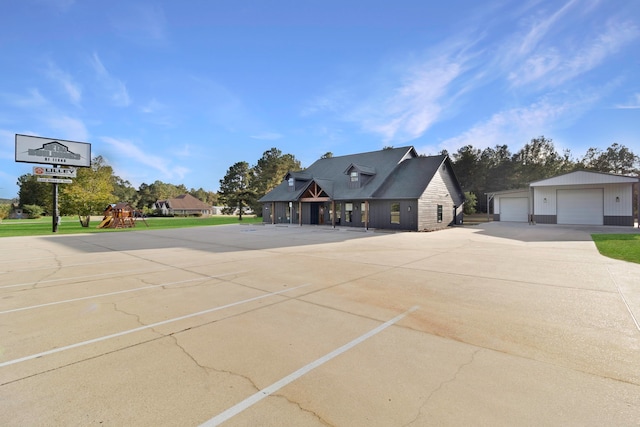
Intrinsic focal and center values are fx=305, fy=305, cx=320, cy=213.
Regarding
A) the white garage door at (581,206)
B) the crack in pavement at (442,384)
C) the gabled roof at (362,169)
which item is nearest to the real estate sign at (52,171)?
the gabled roof at (362,169)

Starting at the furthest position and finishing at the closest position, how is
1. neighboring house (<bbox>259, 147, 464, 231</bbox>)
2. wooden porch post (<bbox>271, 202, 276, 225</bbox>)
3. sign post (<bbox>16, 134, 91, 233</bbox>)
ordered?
wooden porch post (<bbox>271, 202, 276, 225</bbox>), sign post (<bbox>16, 134, 91, 233</bbox>), neighboring house (<bbox>259, 147, 464, 231</bbox>)

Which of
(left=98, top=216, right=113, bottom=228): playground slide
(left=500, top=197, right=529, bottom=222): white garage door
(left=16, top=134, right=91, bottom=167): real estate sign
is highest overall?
(left=16, top=134, right=91, bottom=167): real estate sign

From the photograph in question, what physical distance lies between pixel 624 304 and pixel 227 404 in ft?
21.6

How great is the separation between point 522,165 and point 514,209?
2082 centimetres

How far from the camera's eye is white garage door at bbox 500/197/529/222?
93.5 ft

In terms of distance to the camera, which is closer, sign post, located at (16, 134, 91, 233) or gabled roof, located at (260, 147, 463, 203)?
gabled roof, located at (260, 147, 463, 203)

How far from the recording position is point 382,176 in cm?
2519

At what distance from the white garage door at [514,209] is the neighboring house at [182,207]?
62.4 meters

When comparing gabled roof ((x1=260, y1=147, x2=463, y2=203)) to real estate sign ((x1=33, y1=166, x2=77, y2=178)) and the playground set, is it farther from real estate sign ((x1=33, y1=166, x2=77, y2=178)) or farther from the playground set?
real estate sign ((x1=33, y1=166, x2=77, y2=178))

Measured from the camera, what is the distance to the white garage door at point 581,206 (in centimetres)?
2317

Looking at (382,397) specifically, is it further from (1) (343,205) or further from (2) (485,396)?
(1) (343,205)

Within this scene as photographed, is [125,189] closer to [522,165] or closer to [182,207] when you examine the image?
[182,207]

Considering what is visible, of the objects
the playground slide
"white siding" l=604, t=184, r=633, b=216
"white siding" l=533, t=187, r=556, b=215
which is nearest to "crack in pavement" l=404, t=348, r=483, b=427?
"white siding" l=604, t=184, r=633, b=216

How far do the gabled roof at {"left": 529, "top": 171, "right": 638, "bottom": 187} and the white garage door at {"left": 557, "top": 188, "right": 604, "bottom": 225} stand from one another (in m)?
1.75
